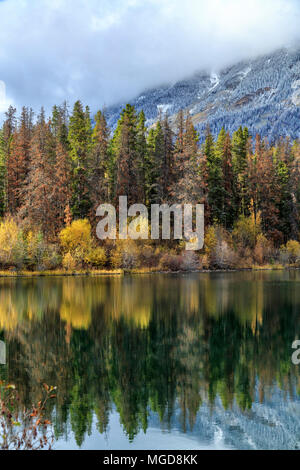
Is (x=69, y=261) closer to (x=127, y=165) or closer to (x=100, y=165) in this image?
(x=100, y=165)

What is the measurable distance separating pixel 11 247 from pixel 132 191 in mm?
16337

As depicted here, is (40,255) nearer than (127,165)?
Yes

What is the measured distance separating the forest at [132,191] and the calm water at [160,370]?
24239mm

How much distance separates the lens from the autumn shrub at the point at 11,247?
4681 centimetres

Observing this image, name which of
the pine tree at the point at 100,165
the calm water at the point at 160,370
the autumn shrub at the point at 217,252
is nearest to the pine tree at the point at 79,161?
the pine tree at the point at 100,165

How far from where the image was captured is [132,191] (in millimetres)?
55906

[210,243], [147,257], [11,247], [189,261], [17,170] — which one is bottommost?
[189,261]

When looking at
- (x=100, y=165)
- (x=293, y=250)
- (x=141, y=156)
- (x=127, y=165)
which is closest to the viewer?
(x=127, y=165)

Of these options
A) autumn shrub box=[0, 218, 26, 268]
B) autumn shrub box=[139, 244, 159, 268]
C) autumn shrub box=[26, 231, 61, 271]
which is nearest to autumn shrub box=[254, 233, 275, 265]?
autumn shrub box=[139, 244, 159, 268]

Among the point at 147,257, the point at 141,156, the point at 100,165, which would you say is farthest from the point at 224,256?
the point at 100,165

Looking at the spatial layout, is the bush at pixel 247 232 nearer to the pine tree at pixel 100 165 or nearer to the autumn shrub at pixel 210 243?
the autumn shrub at pixel 210 243

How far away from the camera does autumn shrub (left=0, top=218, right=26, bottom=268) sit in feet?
154
